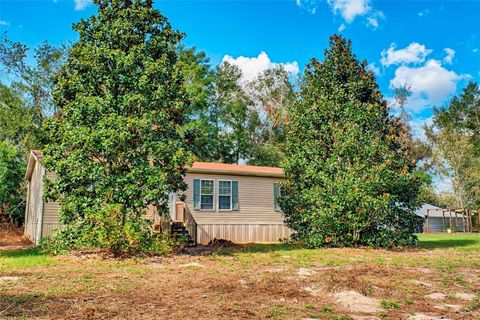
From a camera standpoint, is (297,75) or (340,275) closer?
(340,275)

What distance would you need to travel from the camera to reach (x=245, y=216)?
63.7ft

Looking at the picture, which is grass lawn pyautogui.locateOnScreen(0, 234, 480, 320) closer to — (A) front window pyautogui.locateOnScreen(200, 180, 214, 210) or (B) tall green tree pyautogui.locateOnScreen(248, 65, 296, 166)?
(A) front window pyautogui.locateOnScreen(200, 180, 214, 210)

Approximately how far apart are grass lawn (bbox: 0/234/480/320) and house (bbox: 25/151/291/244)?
27.0 ft

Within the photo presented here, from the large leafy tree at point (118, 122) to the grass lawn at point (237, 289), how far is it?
1817 millimetres

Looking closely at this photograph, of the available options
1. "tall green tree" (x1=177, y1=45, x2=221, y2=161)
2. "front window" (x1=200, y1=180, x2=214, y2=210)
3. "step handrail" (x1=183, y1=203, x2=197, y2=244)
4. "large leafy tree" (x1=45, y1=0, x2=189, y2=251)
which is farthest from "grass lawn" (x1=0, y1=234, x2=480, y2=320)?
"tall green tree" (x1=177, y1=45, x2=221, y2=161)

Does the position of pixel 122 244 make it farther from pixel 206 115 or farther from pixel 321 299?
pixel 206 115

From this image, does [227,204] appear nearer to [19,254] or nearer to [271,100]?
[19,254]

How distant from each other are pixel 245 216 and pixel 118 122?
33.0ft

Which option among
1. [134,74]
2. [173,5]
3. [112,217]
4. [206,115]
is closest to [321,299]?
[112,217]

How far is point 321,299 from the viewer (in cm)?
560

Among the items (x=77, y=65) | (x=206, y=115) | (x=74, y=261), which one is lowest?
(x=74, y=261)

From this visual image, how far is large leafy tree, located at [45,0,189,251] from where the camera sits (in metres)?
10.9

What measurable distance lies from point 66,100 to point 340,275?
9.49 meters

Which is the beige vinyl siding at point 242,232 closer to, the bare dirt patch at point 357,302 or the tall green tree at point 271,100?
the bare dirt patch at point 357,302
